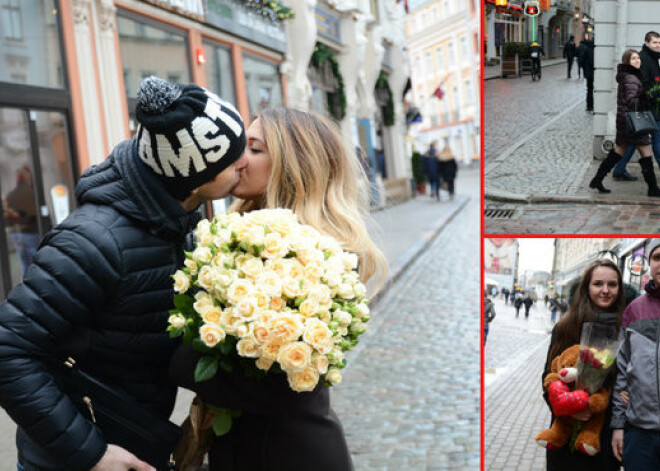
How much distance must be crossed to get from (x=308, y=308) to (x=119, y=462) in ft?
2.16

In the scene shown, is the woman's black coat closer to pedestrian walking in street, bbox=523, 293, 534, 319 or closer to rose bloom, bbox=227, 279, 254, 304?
rose bloom, bbox=227, 279, 254, 304

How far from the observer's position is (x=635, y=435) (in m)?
2.80

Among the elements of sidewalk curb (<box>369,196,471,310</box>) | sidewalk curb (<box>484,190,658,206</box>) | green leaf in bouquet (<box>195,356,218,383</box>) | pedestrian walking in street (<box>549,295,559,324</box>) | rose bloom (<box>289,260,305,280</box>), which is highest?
sidewalk curb (<box>484,190,658,206</box>)

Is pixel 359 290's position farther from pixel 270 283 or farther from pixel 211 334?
pixel 211 334

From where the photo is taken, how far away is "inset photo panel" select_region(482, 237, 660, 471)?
250 centimetres

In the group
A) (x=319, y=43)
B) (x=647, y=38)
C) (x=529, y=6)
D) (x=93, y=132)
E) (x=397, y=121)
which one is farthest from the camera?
(x=397, y=121)

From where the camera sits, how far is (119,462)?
1.96m

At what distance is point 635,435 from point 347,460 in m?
1.28

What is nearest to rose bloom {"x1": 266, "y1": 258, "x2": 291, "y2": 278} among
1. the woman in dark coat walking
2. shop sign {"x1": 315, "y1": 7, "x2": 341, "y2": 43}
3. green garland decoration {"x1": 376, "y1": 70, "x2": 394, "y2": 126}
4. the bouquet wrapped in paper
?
the woman in dark coat walking

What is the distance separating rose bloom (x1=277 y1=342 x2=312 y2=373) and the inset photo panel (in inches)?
30.9

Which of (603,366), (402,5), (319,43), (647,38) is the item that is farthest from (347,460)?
(402,5)

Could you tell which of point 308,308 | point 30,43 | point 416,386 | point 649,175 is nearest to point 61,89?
point 30,43

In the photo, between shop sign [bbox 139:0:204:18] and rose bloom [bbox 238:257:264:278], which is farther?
shop sign [bbox 139:0:204:18]

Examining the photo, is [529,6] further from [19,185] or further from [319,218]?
[19,185]
